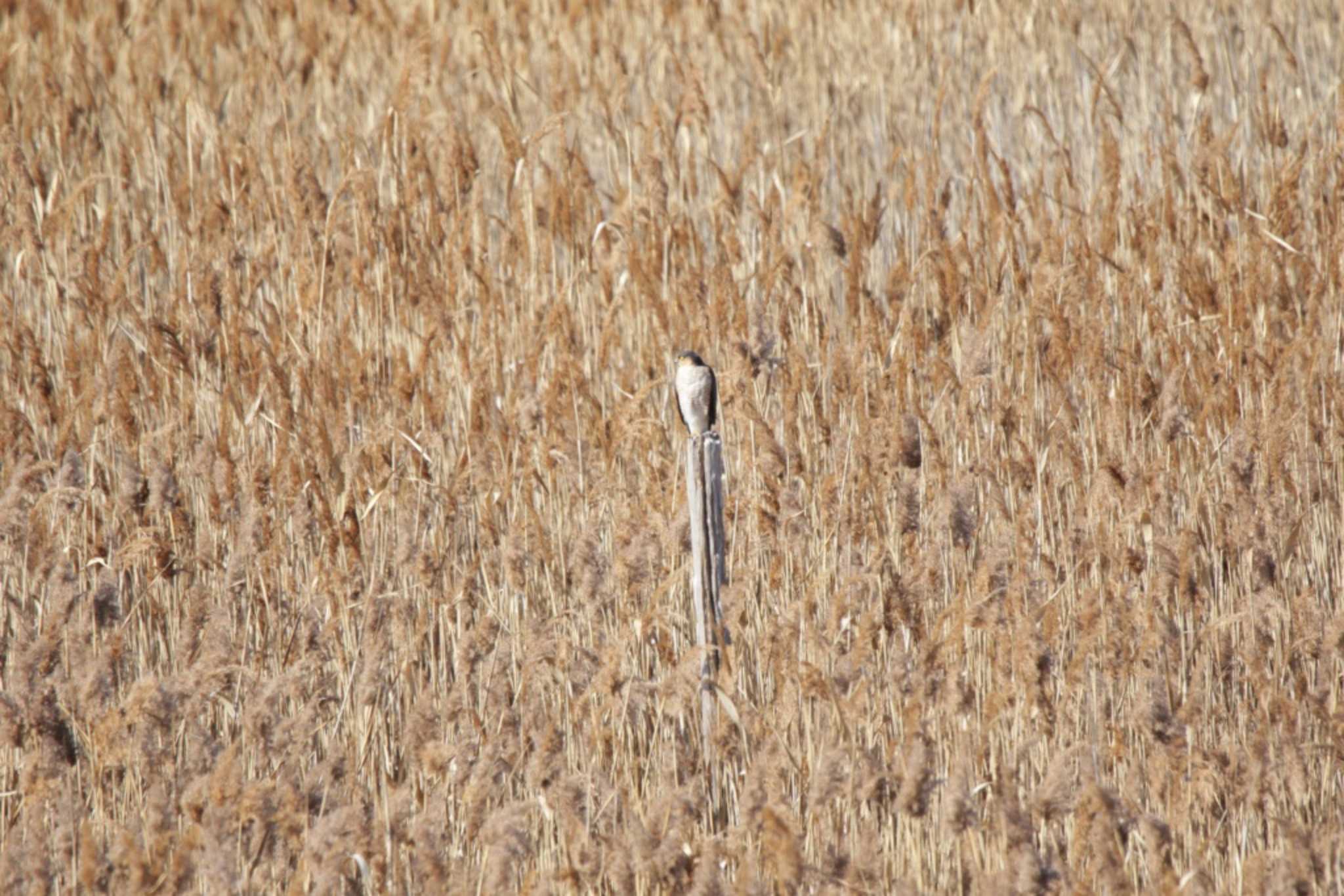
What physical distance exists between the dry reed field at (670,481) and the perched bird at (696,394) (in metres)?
0.22

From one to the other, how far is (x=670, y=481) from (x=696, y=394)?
0.70 meters

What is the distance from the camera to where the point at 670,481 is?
2.82 m

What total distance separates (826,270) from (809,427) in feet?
2.11

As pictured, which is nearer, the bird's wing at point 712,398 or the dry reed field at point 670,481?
the dry reed field at point 670,481

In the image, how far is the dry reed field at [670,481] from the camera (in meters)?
1.91

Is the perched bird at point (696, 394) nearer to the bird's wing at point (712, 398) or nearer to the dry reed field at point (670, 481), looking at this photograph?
the bird's wing at point (712, 398)

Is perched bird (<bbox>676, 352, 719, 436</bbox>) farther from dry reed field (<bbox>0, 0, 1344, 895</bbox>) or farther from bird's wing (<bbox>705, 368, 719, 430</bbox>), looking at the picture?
dry reed field (<bbox>0, 0, 1344, 895</bbox>)

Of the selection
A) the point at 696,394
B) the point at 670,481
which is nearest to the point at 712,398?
the point at 696,394

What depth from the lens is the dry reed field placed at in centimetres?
191

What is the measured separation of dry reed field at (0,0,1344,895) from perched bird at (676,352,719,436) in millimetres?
219

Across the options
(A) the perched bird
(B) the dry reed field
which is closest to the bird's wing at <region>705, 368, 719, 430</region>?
(A) the perched bird

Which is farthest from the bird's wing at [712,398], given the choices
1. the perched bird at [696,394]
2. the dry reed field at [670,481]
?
the dry reed field at [670,481]

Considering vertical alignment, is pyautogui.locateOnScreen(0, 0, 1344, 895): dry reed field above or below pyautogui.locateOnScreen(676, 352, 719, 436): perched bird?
below

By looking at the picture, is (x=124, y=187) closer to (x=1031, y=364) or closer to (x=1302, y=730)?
(x=1031, y=364)
